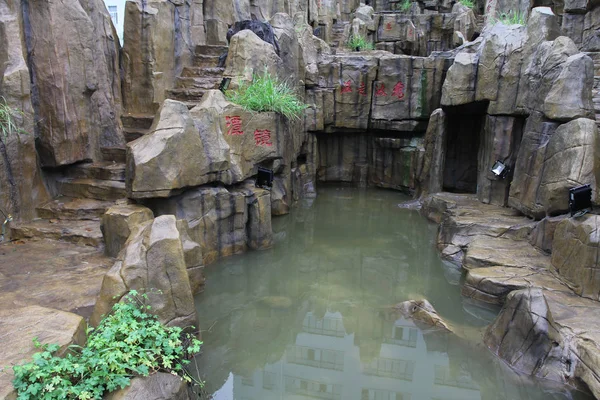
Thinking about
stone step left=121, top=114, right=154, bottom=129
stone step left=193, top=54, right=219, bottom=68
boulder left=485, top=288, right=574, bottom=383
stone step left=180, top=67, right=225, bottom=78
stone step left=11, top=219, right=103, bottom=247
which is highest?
stone step left=193, top=54, right=219, bottom=68

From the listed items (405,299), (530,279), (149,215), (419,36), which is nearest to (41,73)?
(149,215)

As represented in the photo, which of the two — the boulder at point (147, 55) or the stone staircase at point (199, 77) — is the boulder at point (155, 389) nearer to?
the stone staircase at point (199, 77)

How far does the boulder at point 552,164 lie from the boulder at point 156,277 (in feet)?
15.7

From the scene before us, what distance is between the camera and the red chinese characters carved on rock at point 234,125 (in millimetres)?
7415

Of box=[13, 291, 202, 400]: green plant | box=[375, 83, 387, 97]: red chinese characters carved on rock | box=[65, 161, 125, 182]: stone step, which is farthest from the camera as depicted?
box=[375, 83, 387, 97]: red chinese characters carved on rock

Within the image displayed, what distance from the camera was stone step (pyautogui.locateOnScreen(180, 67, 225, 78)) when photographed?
9.47 m

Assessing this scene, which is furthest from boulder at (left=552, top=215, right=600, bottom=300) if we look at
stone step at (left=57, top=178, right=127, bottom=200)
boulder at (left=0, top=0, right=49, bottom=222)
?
boulder at (left=0, top=0, right=49, bottom=222)

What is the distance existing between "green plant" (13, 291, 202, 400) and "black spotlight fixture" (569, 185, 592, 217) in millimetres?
4439

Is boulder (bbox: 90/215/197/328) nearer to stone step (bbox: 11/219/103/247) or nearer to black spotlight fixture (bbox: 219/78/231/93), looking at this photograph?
stone step (bbox: 11/219/103/247)

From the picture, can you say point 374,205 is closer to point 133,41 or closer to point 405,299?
point 405,299

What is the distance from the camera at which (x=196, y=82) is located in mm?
9172

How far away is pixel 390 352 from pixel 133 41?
22.8ft

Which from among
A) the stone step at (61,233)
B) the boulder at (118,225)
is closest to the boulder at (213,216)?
the boulder at (118,225)

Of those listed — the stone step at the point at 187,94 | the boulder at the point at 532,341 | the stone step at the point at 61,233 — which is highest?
the stone step at the point at 187,94
